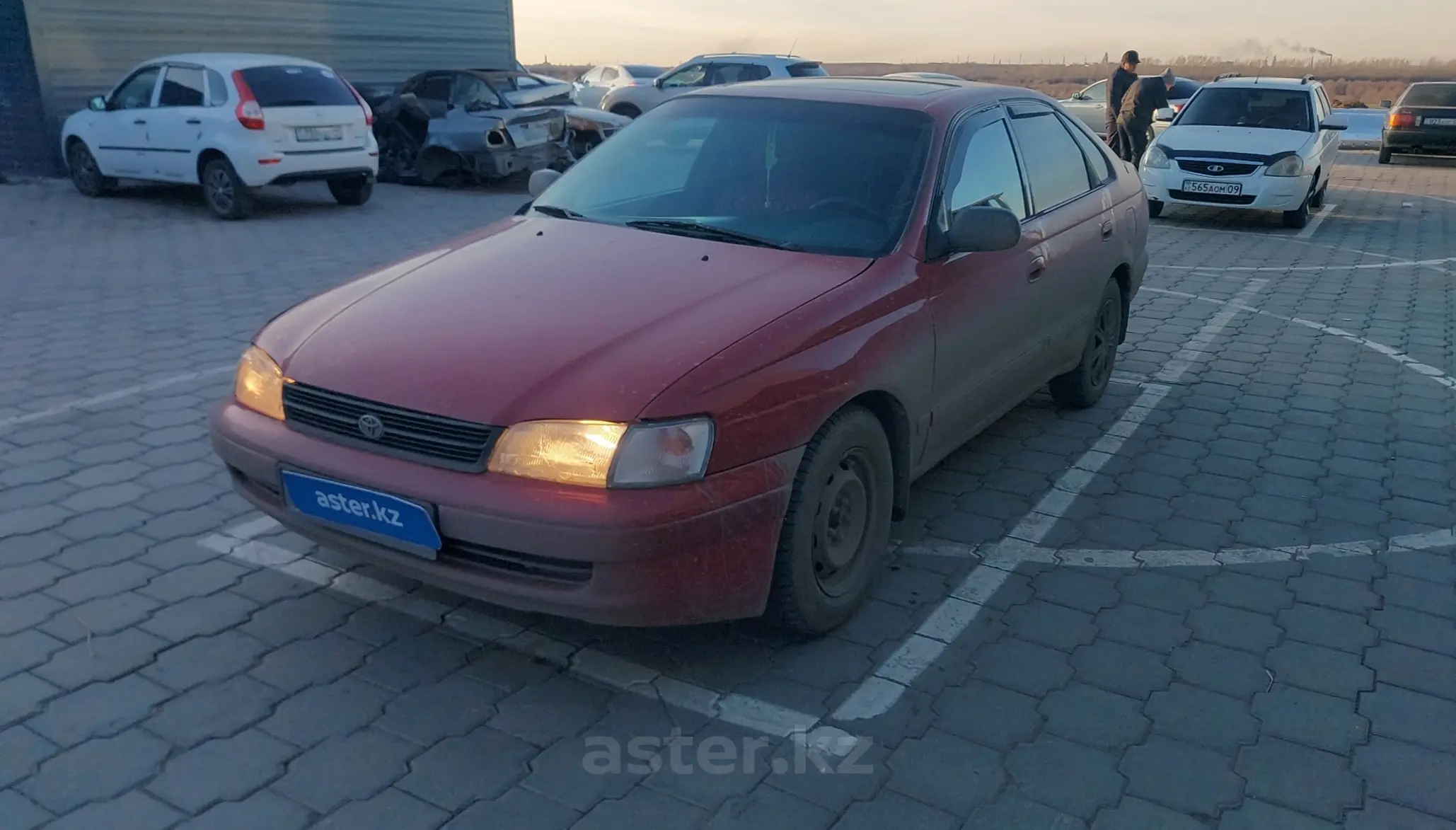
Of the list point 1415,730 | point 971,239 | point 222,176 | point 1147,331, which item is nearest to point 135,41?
point 222,176

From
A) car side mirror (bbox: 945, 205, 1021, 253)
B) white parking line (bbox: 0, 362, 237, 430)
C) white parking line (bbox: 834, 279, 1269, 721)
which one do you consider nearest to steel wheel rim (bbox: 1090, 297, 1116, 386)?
white parking line (bbox: 834, 279, 1269, 721)

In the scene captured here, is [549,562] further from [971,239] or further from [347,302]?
[971,239]

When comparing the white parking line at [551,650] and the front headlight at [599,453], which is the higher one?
the front headlight at [599,453]

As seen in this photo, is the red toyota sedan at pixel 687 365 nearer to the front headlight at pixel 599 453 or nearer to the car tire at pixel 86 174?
the front headlight at pixel 599 453

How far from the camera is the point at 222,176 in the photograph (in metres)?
11.7

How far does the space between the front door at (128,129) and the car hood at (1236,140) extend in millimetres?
10980

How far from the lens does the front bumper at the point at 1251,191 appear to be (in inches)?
479

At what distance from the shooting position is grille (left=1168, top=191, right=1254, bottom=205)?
12.3 m

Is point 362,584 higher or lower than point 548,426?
lower

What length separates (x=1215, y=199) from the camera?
12375 millimetres

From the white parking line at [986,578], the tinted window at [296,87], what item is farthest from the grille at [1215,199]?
the tinted window at [296,87]

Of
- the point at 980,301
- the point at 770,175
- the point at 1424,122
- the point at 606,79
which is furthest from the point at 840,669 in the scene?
the point at 606,79

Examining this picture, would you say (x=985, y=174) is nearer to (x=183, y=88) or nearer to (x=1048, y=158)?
(x=1048, y=158)

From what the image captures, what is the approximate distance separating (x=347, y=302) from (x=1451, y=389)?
5.92m
